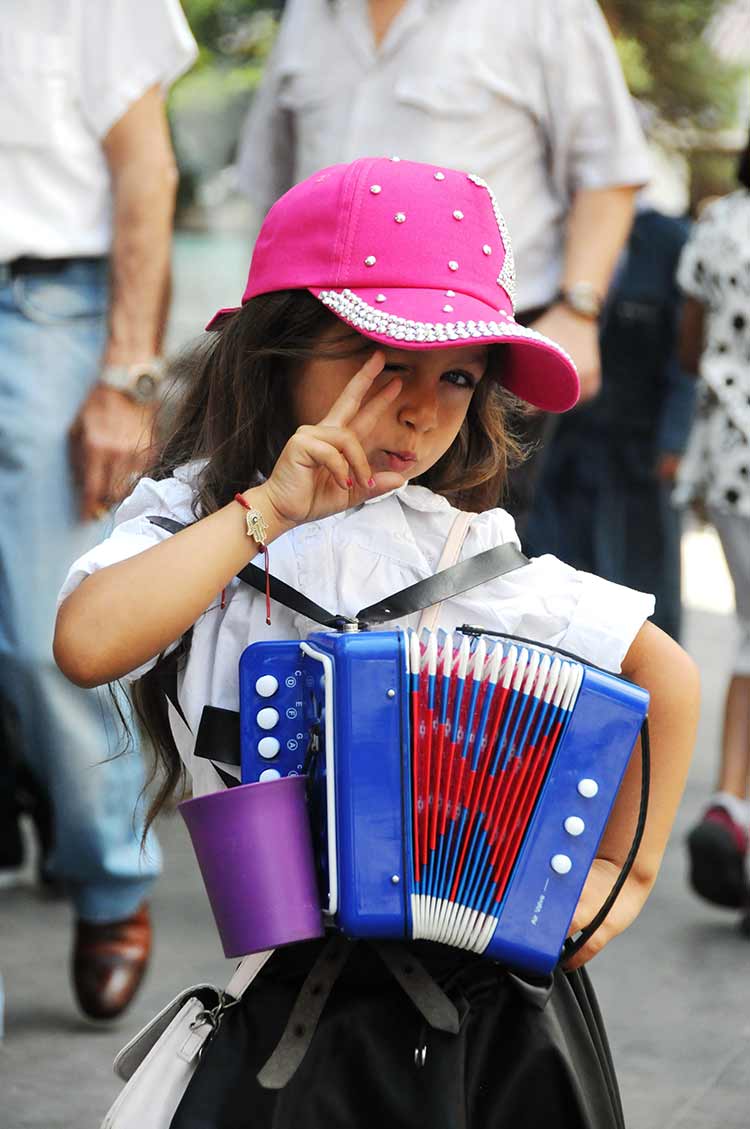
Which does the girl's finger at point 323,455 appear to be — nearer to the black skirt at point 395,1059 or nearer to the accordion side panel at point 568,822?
the accordion side panel at point 568,822

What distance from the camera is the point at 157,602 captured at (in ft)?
6.44

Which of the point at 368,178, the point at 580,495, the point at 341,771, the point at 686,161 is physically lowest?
the point at 686,161

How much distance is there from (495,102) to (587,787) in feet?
7.54

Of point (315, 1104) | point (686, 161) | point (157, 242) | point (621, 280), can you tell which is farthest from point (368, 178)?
point (686, 161)

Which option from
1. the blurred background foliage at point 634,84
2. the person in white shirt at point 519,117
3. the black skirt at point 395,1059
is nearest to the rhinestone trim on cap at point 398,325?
the black skirt at point 395,1059

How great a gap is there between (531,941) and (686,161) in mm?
8348

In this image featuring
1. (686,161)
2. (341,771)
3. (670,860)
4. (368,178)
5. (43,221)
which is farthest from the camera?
(686,161)

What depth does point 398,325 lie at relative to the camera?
2.01m

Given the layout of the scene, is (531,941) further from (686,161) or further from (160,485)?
(686,161)

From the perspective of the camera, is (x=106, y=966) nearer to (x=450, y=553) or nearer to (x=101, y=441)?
(x=101, y=441)

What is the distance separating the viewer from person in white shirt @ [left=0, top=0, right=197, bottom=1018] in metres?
3.47

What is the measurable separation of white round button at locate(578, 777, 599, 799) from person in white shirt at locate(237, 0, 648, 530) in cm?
188

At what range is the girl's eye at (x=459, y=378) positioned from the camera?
2.13 metres

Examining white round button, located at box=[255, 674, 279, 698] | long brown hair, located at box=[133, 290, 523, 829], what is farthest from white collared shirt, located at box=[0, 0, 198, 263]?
white round button, located at box=[255, 674, 279, 698]
